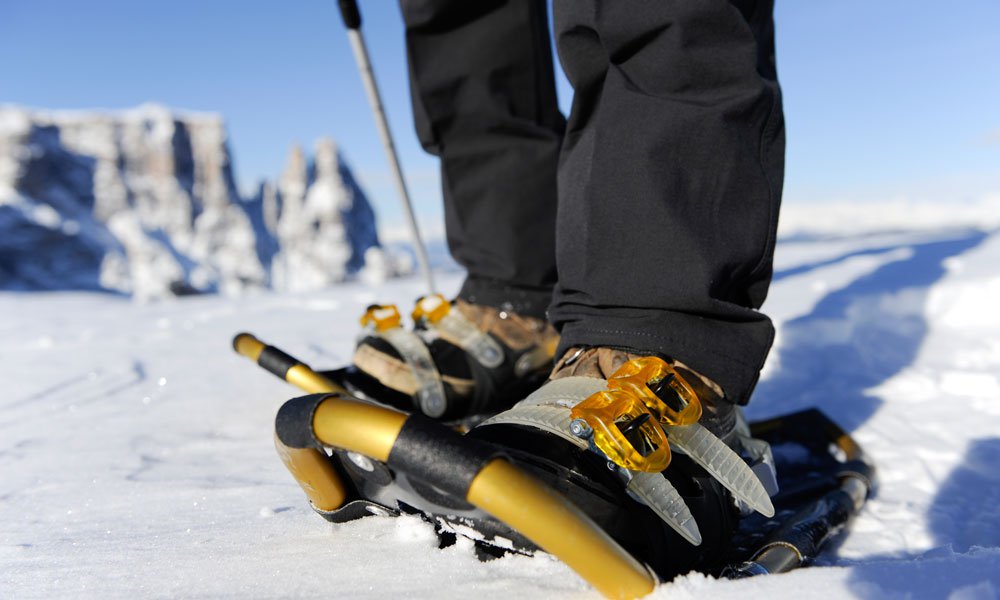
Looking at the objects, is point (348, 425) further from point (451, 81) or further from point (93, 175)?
point (93, 175)

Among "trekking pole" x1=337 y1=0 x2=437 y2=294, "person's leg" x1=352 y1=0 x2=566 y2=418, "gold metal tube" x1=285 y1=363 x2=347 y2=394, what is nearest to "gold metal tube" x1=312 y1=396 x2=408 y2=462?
"gold metal tube" x1=285 y1=363 x2=347 y2=394

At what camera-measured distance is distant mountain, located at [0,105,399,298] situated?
2397 inches

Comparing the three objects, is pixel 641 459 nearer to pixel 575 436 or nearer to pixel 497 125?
pixel 575 436

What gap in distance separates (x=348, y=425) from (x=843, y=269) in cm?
286

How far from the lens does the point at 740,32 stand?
2.75ft

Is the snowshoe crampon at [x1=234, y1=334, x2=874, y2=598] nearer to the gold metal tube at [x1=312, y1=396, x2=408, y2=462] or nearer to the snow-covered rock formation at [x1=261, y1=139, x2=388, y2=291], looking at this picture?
the gold metal tube at [x1=312, y1=396, x2=408, y2=462]

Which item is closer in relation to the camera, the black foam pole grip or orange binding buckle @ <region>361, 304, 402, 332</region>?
the black foam pole grip

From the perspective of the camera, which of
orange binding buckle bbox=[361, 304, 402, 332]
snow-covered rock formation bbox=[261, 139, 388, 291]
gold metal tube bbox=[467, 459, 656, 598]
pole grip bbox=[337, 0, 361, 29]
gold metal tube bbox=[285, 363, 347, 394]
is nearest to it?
gold metal tube bbox=[467, 459, 656, 598]

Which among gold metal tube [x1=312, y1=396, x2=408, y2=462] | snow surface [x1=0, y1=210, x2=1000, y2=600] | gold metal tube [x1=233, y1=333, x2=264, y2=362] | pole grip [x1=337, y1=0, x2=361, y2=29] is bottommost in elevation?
snow surface [x1=0, y1=210, x2=1000, y2=600]

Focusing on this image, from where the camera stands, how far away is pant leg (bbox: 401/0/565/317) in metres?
1.38

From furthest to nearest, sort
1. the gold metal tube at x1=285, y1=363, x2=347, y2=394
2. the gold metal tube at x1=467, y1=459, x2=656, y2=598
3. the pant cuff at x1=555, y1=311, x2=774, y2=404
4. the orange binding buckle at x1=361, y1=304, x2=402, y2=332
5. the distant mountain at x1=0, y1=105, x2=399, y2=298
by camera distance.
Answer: the distant mountain at x1=0, y1=105, x2=399, y2=298 → the orange binding buckle at x1=361, y1=304, x2=402, y2=332 → the gold metal tube at x1=285, y1=363, x2=347, y2=394 → the pant cuff at x1=555, y1=311, x2=774, y2=404 → the gold metal tube at x1=467, y1=459, x2=656, y2=598

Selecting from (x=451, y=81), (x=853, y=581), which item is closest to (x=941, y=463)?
(x=853, y=581)

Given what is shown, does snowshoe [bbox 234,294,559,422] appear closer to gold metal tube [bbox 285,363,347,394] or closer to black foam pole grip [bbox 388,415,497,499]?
gold metal tube [bbox 285,363,347,394]

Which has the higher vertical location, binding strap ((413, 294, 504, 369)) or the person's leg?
the person's leg
